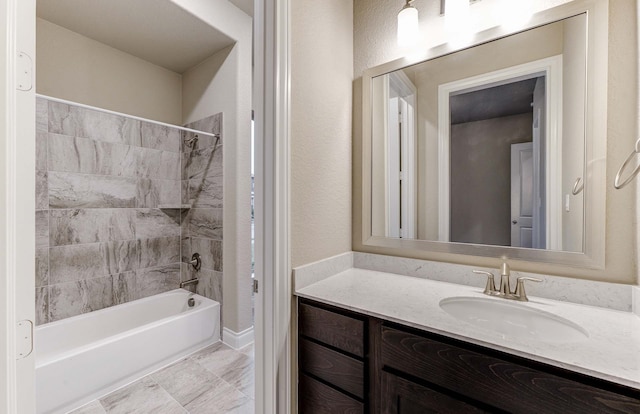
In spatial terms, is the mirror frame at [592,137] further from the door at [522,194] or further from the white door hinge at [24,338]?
the white door hinge at [24,338]

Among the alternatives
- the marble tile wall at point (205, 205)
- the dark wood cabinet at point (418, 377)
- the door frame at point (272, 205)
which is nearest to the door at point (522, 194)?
the dark wood cabinet at point (418, 377)

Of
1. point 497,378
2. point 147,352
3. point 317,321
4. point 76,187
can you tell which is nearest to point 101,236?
point 76,187

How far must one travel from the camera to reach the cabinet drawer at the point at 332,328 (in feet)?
3.59

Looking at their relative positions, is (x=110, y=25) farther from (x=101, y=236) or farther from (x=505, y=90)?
(x=505, y=90)

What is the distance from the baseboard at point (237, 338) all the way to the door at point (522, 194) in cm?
215

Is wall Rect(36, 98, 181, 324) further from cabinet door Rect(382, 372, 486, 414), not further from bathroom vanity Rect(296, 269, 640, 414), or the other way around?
cabinet door Rect(382, 372, 486, 414)

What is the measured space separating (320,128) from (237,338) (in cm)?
193

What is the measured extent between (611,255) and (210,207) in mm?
2634

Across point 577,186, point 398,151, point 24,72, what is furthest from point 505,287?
point 24,72

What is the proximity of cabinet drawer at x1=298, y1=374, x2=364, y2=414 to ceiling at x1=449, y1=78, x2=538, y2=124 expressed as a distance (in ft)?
4.46

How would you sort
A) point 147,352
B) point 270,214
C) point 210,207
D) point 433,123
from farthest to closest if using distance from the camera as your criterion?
point 210,207 < point 147,352 < point 433,123 < point 270,214

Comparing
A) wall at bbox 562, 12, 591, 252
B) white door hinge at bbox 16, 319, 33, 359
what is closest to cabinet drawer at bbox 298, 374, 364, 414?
white door hinge at bbox 16, 319, 33, 359

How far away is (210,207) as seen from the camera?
261 centimetres

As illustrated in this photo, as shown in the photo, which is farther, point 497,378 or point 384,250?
point 384,250
